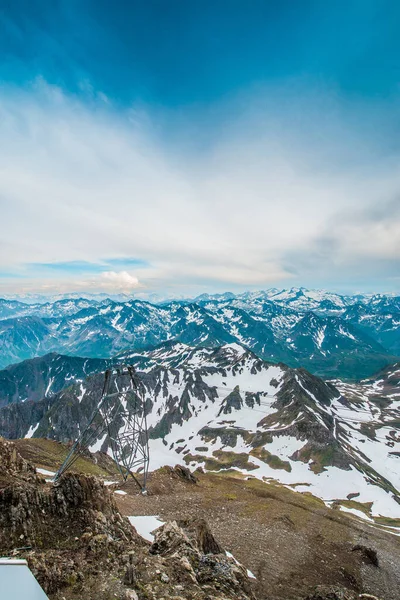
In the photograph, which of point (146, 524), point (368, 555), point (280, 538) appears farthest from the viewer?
point (368, 555)

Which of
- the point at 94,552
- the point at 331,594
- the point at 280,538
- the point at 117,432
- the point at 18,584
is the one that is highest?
the point at 18,584

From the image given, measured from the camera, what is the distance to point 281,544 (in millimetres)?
34375

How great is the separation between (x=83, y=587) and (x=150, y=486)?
39030mm

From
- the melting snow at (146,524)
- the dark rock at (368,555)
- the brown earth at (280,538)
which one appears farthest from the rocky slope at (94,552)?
the dark rock at (368,555)

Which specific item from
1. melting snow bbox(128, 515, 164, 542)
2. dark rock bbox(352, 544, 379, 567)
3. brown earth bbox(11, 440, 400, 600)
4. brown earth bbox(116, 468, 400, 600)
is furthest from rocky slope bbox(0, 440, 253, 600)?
dark rock bbox(352, 544, 379, 567)

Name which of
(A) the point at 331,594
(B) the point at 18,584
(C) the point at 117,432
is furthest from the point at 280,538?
(B) the point at 18,584

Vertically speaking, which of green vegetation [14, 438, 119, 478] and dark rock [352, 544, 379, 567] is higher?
dark rock [352, 544, 379, 567]

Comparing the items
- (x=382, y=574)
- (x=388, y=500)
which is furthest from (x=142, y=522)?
(x=388, y=500)

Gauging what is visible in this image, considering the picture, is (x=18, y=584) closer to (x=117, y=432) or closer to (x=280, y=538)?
(x=117, y=432)

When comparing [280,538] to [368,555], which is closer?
[280,538]

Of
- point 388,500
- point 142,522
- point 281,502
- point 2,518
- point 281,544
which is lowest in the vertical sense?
point 388,500

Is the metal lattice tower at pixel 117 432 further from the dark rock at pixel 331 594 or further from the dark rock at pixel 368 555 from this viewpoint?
the dark rock at pixel 368 555

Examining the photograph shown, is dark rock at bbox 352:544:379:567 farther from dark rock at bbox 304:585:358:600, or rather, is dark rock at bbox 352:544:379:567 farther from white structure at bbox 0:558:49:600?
white structure at bbox 0:558:49:600

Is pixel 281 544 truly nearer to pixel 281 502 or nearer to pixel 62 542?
pixel 281 502
